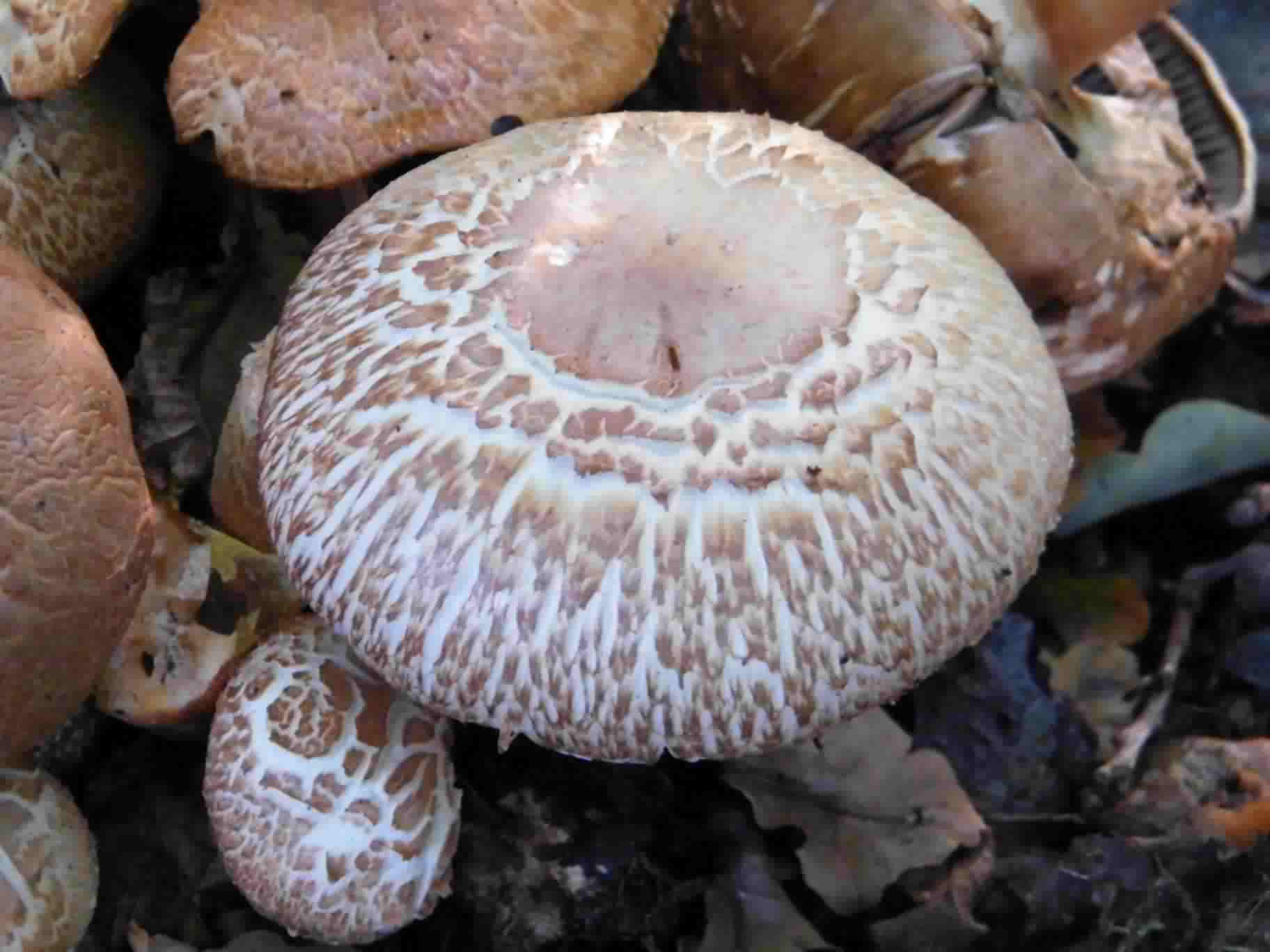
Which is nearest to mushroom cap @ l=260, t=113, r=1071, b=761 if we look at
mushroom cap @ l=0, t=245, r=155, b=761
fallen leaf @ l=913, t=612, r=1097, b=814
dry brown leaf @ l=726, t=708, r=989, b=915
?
mushroom cap @ l=0, t=245, r=155, b=761

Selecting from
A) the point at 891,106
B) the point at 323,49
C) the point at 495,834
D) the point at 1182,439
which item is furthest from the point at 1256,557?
the point at 323,49

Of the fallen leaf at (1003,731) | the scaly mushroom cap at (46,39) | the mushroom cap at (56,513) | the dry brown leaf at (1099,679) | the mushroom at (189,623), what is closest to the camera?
the mushroom cap at (56,513)

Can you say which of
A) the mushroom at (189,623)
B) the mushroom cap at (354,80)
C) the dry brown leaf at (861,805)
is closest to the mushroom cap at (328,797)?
the mushroom at (189,623)

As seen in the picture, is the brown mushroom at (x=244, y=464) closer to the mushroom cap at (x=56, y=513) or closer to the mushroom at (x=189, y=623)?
the mushroom at (x=189, y=623)

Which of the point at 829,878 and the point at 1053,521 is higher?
the point at 1053,521

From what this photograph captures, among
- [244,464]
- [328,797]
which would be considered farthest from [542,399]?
[244,464]

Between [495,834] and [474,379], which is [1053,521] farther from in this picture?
[495,834]

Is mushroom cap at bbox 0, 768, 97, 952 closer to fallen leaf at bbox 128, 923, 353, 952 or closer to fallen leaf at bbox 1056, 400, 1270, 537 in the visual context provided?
A: fallen leaf at bbox 128, 923, 353, 952
